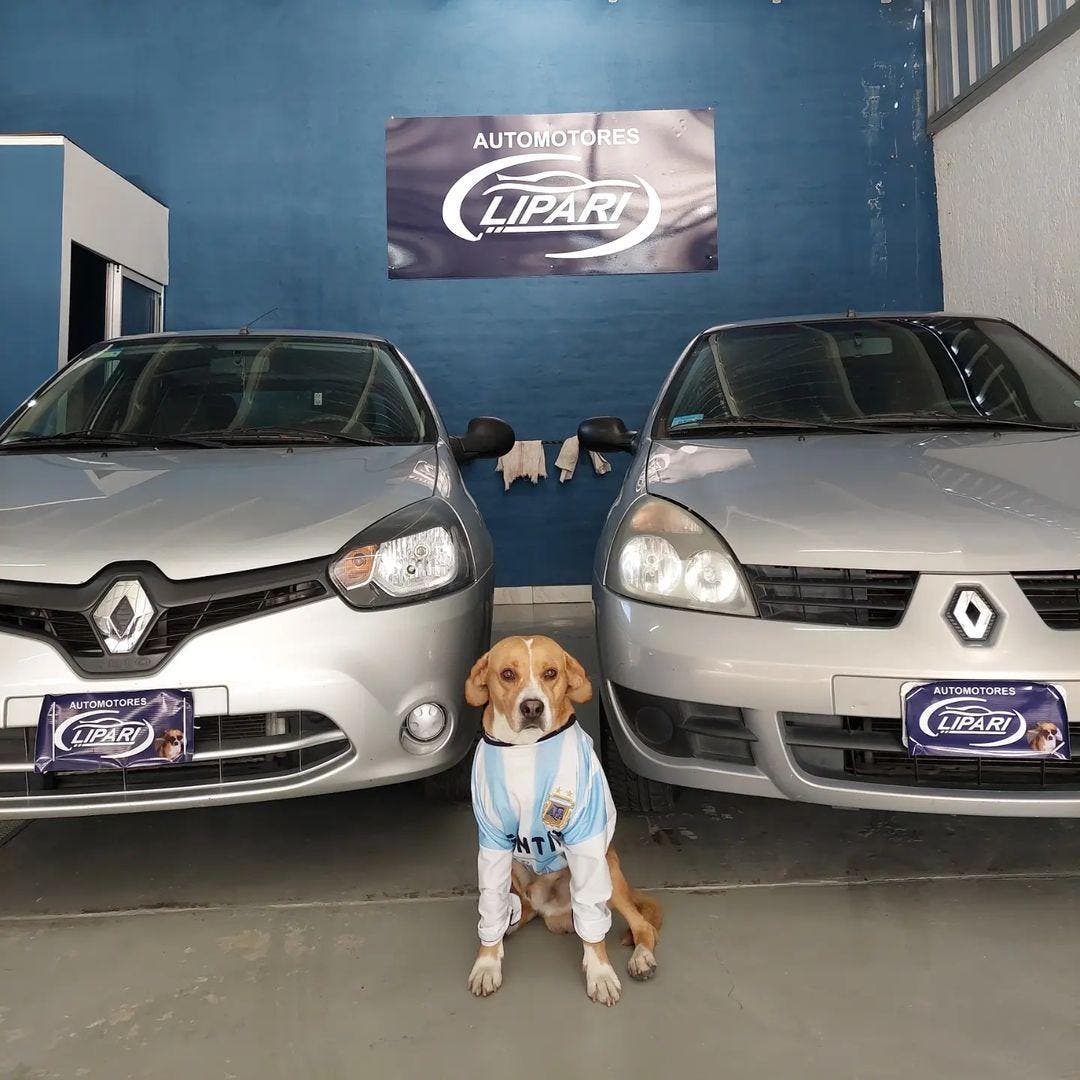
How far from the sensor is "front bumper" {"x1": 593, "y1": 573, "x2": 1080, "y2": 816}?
137 cm

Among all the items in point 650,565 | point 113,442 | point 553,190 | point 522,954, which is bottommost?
point 522,954

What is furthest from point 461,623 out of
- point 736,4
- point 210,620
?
point 736,4

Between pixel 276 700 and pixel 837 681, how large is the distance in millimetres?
954

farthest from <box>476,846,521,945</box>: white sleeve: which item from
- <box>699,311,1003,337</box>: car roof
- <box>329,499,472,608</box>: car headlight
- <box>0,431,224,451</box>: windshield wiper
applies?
<box>699,311,1003,337</box>: car roof

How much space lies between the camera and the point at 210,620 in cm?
149

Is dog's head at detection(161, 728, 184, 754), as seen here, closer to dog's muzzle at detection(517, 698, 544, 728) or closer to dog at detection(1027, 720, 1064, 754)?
dog's muzzle at detection(517, 698, 544, 728)

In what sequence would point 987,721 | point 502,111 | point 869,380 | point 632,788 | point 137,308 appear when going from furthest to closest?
point 502,111
point 137,308
point 869,380
point 632,788
point 987,721

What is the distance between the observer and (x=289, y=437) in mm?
2127

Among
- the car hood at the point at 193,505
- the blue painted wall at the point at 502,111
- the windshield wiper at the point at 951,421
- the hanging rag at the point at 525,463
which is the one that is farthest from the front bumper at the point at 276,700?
the blue painted wall at the point at 502,111

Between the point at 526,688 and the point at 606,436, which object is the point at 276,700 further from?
the point at 606,436

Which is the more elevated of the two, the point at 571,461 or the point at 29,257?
the point at 29,257

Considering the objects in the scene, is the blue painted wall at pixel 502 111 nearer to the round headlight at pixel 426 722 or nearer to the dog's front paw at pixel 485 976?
the round headlight at pixel 426 722

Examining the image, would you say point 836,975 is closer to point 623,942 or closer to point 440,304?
point 623,942

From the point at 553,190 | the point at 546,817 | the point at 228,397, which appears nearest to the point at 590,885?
the point at 546,817
